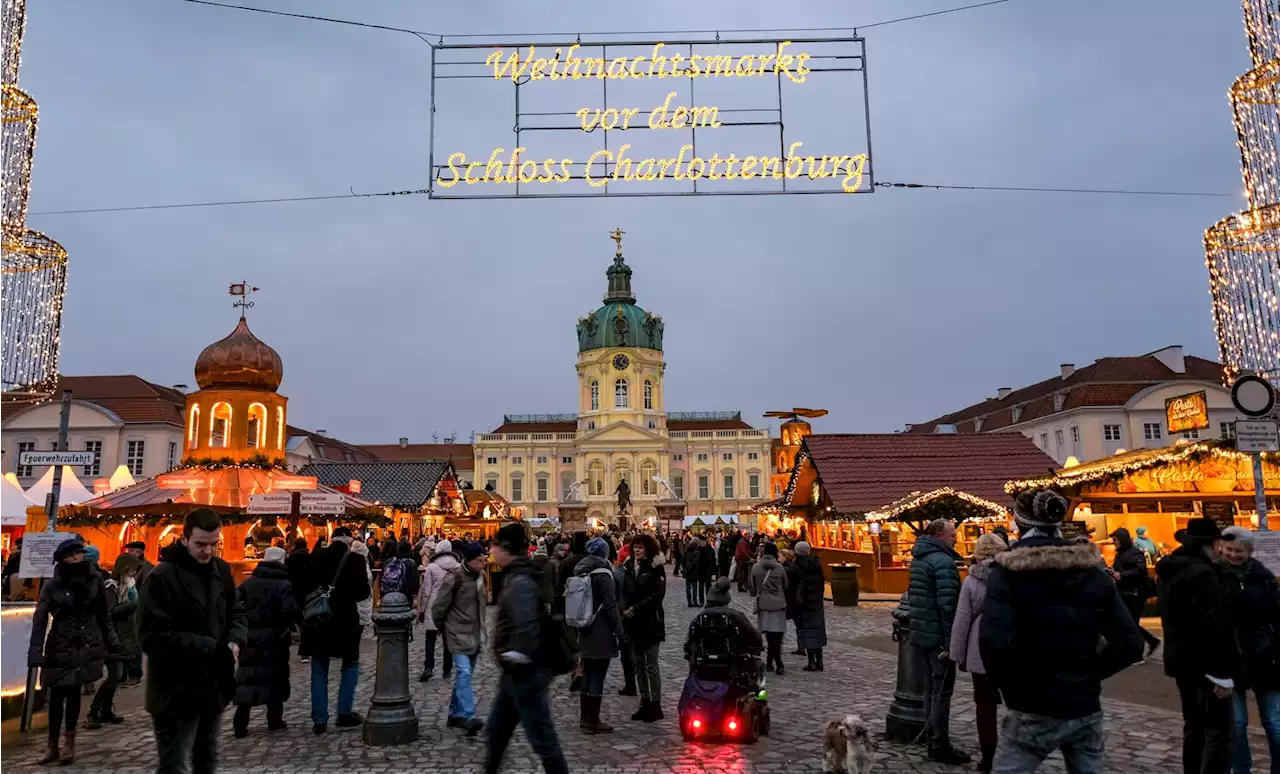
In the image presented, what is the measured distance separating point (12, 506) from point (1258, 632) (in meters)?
24.6

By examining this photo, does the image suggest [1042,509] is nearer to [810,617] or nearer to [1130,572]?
[810,617]

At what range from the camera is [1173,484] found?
16297mm

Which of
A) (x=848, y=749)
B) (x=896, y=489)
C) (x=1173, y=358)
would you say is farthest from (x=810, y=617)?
(x=1173, y=358)

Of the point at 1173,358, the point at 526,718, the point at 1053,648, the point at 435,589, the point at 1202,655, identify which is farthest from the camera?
the point at 1173,358

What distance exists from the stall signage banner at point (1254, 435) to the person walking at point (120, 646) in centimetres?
933

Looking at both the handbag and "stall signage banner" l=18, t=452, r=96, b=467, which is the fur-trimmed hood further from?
"stall signage banner" l=18, t=452, r=96, b=467

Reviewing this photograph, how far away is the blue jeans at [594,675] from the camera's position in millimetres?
7121

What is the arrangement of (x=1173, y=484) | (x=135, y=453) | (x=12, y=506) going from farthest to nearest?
(x=135, y=453), (x=12, y=506), (x=1173, y=484)

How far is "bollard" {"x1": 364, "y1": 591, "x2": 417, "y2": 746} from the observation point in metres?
6.68

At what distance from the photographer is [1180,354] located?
1993 inches

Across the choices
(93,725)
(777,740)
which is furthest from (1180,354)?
(93,725)

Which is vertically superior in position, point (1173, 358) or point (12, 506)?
point (1173, 358)

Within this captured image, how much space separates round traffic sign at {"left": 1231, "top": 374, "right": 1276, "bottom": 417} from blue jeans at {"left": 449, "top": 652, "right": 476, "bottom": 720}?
776 centimetres

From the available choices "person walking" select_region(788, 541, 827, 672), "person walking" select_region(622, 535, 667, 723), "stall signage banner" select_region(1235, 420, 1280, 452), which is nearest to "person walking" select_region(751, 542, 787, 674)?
"person walking" select_region(788, 541, 827, 672)
